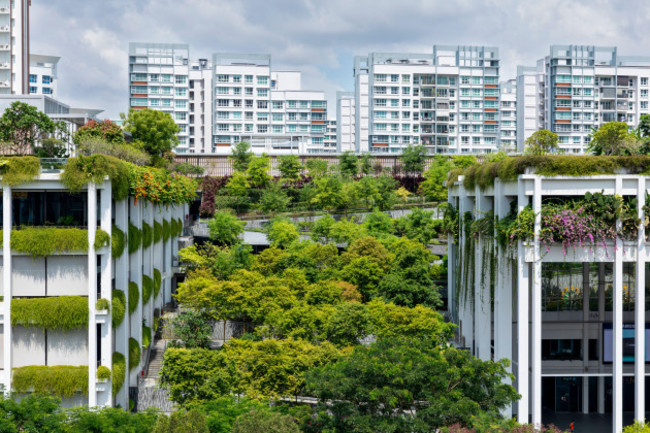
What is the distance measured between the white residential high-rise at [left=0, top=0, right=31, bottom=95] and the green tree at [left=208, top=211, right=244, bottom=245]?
29293 millimetres

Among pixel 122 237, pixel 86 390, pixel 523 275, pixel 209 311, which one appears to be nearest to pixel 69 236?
pixel 122 237

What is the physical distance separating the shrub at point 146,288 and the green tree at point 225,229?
13884 millimetres

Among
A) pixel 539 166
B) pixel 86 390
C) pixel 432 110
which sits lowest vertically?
pixel 86 390

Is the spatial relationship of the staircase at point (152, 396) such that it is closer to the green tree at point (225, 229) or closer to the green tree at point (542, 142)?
the green tree at point (225, 229)

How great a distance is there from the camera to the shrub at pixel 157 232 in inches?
1514

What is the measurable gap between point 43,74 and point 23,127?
2967 inches

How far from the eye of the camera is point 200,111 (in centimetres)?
9400

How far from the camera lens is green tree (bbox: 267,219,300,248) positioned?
161 feet

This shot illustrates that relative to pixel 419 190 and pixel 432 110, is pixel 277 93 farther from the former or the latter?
pixel 419 190

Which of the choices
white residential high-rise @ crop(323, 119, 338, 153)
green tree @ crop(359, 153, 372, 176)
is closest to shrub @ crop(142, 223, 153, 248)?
green tree @ crop(359, 153, 372, 176)

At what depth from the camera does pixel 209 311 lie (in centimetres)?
3781

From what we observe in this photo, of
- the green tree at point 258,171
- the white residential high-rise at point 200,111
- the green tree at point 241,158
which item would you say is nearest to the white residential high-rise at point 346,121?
the white residential high-rise at point 200,111

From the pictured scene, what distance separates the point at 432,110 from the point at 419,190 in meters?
26.3

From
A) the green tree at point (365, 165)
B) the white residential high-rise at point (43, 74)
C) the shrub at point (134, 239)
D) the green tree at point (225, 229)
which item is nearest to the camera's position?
the shrub at point (134, 239)
